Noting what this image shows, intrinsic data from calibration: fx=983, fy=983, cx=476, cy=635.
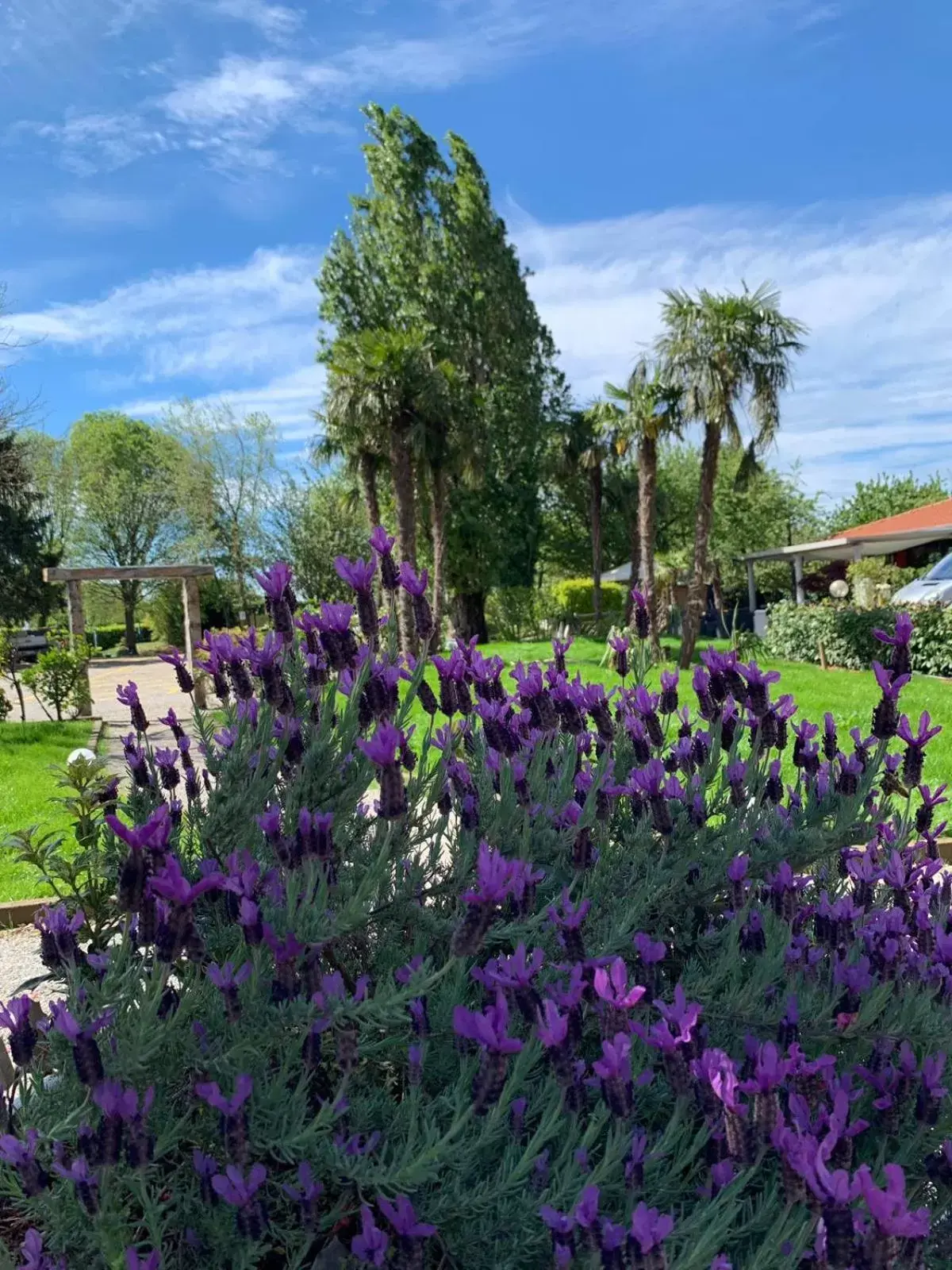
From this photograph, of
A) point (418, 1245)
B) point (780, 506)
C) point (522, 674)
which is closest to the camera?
point (418, 1245)

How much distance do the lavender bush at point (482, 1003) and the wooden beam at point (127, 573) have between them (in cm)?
1282

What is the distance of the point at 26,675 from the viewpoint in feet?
44.2

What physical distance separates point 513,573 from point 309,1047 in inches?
1295

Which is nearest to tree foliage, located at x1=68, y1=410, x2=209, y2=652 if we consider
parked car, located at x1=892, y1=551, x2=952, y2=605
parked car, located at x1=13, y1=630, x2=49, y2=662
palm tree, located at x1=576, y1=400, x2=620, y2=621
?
parked car, located at x1=13, y1=630, x2=49, y2=662

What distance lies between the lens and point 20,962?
4.62 m

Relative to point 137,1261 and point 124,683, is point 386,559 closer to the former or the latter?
point 137,1261

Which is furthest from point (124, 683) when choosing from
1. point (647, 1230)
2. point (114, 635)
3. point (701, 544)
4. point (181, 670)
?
point (114, 635)

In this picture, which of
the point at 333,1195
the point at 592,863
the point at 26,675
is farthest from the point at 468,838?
the point at 26,675

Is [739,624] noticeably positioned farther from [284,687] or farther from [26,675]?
[284,687]

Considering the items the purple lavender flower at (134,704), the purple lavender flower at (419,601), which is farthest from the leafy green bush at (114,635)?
the purple lavender flower at (419,601)

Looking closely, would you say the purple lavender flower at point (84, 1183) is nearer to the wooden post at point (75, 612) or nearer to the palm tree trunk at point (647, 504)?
the wooden post at point (75, 612)

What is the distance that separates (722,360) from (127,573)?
37.9 ft

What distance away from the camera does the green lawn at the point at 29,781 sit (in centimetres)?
591

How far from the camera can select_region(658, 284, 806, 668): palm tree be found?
1875 centimetres
